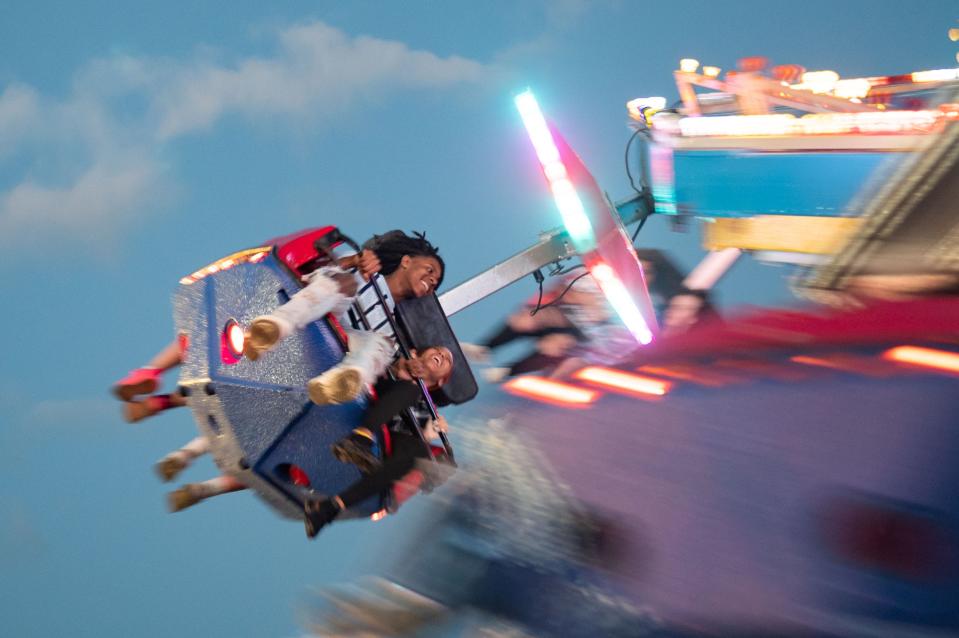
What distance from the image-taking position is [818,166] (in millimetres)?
3809

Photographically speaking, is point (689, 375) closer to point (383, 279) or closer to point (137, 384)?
point (383, 279)

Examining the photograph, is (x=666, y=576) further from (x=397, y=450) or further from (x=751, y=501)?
(x=397, y=450)

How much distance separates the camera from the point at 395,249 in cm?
293

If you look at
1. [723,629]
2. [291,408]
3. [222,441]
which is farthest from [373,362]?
[723,629]

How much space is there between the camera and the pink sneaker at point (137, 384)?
2.93m

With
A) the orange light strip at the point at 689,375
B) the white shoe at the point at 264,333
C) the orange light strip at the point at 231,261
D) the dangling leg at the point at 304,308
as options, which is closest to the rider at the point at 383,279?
the dangling leg at the point at 304,308

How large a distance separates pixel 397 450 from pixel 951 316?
4.72 ft

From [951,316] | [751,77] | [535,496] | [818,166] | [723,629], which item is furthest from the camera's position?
[751,77]

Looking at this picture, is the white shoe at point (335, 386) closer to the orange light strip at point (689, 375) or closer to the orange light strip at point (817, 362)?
the orange light strip at point (689, 375)

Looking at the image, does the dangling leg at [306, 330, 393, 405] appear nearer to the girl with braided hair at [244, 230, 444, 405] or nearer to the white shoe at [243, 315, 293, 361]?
the girl with braided hair at [244, 230, 444, 405]

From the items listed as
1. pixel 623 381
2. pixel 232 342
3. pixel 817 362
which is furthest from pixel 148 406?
pixel 817 362

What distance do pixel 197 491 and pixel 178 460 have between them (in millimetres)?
133

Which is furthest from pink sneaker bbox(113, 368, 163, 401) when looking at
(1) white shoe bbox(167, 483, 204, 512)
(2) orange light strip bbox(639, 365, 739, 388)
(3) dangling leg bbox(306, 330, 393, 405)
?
(2) orange light strip bbox(639, 365, 739, 388)

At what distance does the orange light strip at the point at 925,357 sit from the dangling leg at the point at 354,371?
127cm
